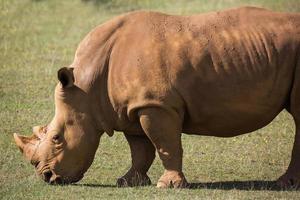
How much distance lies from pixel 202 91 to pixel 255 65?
69 cm

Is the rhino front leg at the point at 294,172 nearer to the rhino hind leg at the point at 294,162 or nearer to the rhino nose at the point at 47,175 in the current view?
the rhino hind leg at the point at 294,162

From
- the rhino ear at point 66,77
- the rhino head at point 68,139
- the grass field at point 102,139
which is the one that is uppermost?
the rhino ear at point 66,77

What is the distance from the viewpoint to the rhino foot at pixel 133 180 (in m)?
12.4

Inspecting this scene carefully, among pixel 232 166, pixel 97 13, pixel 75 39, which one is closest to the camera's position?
pixel 232 166

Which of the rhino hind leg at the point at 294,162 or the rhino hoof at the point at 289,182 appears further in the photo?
the rhino hoof at the point at 289,182

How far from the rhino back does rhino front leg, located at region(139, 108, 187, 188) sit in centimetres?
11

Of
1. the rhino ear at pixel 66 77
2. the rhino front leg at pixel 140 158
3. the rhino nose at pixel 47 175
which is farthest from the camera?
the rhino front leg at pixel 140 158

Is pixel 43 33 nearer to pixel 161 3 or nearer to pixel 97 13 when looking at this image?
pixel 97 13

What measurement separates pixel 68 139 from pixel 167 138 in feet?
3.81

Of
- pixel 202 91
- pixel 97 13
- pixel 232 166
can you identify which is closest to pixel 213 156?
pixel 232 166

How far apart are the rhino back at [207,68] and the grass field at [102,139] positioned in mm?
940

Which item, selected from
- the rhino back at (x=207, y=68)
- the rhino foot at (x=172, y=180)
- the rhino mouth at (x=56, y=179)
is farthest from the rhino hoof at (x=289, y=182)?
the rhino mouth at (x=56, y=179)

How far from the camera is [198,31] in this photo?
12.1 meters

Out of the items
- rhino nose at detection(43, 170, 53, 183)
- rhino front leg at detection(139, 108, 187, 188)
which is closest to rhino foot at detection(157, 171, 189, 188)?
rhino front leg at detection(139, 108, 187, 188)
